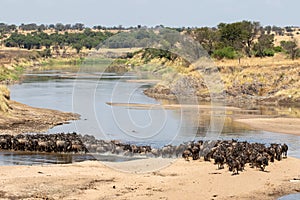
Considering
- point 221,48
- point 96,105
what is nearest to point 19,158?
point 96,105

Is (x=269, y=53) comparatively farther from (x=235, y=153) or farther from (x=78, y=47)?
(x=78, y=47)

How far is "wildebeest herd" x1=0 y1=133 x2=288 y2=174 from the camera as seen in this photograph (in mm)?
26422

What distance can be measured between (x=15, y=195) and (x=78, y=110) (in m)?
31.3

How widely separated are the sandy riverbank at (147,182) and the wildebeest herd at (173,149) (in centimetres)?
54

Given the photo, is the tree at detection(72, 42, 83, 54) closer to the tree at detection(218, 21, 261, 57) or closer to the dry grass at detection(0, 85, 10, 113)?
the tree at detection(218, 21, 261, 57)

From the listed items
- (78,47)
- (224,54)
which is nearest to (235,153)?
(224,54)

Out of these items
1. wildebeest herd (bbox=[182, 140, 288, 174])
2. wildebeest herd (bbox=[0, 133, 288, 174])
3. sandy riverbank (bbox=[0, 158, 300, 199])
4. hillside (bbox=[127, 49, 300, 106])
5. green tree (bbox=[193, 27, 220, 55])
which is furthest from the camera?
green tree (bbox=[193, 27, 220, 55])

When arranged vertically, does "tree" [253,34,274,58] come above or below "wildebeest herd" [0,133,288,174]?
above

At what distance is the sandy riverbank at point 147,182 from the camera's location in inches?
854

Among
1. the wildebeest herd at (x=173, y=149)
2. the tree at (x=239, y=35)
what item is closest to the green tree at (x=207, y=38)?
the tree at (x=239, y=35)

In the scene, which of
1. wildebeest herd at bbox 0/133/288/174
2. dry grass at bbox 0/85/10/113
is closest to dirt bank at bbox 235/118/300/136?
wildebeest herd at bbox 0/133/288/174

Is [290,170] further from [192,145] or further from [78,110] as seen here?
[78,110]

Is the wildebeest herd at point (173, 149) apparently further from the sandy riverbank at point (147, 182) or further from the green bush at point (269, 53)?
the green bush at point (269, 53)

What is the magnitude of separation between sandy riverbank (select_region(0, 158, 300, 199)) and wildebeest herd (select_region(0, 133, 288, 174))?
0.54 m
